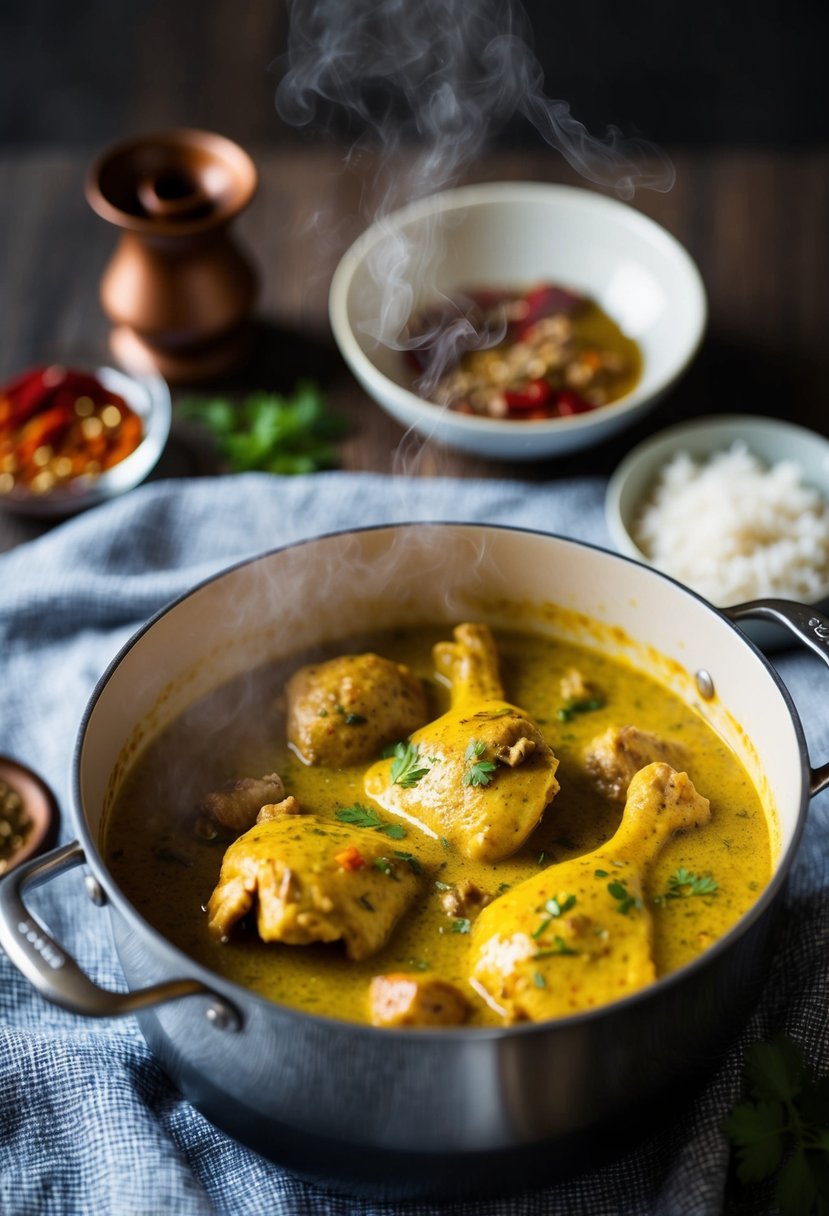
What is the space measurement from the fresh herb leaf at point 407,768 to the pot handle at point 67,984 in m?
0.83

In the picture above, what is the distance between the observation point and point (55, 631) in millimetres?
4125

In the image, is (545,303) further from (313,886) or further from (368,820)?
(313,886)

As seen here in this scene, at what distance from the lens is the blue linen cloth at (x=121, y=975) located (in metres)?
2.73

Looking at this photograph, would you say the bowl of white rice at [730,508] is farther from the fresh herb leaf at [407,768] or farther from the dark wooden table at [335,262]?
the fresh herb leaf at [407,768]

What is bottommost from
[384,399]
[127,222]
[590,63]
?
[590,63]

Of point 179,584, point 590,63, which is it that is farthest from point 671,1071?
point 590,63

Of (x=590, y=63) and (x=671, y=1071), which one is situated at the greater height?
(x=671, y=1071)

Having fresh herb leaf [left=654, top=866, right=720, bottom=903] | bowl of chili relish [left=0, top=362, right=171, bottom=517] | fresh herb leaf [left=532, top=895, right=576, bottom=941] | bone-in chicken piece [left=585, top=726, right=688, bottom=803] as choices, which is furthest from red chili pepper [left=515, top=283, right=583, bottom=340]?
fresh herb leaf [left=532, top=895, right=576, bottom=941]

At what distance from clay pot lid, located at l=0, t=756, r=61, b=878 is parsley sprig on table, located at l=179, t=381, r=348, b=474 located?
1549 mm

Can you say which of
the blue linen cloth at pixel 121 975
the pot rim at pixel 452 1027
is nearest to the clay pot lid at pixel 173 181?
the blue linen cloth at pixel 121 975

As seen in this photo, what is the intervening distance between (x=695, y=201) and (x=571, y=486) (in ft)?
6.55

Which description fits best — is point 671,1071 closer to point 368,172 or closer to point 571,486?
point 571,486

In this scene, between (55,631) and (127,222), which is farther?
(127,222)

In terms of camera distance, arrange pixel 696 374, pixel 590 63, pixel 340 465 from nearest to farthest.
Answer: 1. pixel 340 465
2. pixel 696 374
3. pixel 590 63
